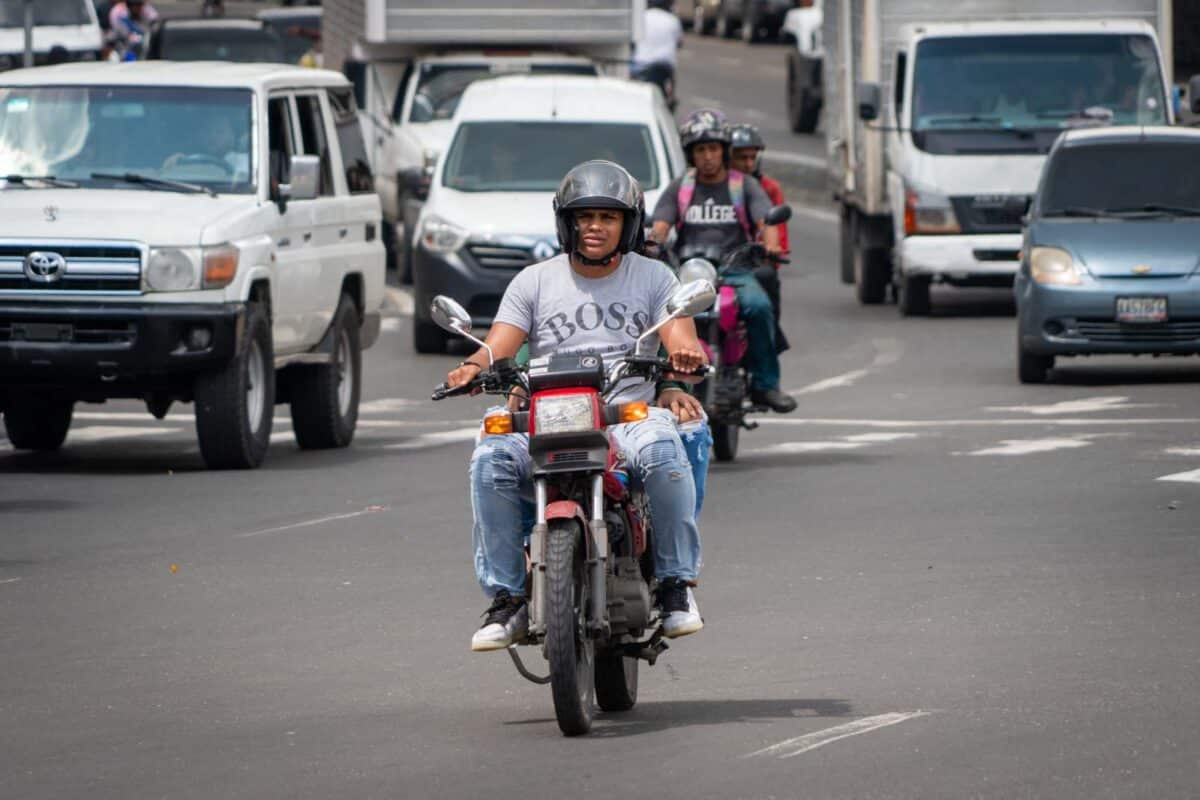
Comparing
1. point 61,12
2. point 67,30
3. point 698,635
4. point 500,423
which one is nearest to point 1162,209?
point 698,635

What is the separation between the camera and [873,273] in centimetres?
2684

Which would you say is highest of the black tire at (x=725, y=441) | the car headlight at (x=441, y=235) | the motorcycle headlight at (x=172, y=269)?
the motorcycle headlight at (x=172, y=269)

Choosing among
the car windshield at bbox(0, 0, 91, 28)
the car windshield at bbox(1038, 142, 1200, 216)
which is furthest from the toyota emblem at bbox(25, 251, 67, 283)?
the car windshield at bbox(0, 0, 91, 28)

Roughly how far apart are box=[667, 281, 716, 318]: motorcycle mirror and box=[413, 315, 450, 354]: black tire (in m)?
14.8

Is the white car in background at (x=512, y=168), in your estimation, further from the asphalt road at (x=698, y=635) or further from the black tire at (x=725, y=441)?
the black tire at (x=725, y=441)

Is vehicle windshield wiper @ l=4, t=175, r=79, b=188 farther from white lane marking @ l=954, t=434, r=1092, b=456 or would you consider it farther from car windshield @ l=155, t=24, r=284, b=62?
car windshield @ l=155, t=24, r=284, b=62

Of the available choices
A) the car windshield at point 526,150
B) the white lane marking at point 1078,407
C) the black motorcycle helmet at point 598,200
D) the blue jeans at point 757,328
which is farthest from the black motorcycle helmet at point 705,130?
the car windshield at point 526,150

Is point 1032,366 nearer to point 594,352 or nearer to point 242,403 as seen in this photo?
point 242,403

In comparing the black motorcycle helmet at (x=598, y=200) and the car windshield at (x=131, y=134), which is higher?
the black motorcycle helmet at (x=598, y=200)

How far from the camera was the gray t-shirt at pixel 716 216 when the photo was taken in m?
15.1

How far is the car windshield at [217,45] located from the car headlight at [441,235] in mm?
17358

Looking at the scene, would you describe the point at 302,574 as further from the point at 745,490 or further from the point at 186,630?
the point at 745,490

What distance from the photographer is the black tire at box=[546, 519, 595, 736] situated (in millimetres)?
7422

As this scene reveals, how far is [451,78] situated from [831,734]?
20.9m
